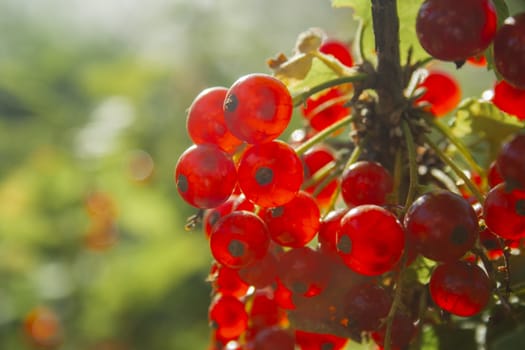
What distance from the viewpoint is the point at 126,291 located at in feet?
15.7

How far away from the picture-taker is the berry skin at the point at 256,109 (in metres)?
1.46

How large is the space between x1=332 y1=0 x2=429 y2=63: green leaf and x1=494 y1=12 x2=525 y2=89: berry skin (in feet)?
1.83

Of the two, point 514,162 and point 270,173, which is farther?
point 270,173

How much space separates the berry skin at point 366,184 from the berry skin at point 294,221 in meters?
0.10

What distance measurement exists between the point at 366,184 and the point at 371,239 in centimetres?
28

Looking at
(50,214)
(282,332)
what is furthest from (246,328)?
(50,214)

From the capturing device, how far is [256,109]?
1443 mm

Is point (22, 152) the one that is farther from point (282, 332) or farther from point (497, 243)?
point (497, 243)

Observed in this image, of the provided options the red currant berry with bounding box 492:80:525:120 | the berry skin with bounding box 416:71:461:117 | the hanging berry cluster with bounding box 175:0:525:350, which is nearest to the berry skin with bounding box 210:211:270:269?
the hanging berry cluster with bounding box 175:0:525:350

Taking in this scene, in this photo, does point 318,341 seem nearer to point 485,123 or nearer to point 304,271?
point 304,271

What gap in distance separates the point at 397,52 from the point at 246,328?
88 cm

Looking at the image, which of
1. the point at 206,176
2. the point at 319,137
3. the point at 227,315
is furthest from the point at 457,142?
the point at 227,315

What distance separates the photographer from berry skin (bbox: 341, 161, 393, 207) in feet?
5.11

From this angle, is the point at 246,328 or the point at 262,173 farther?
the point at 246,328
